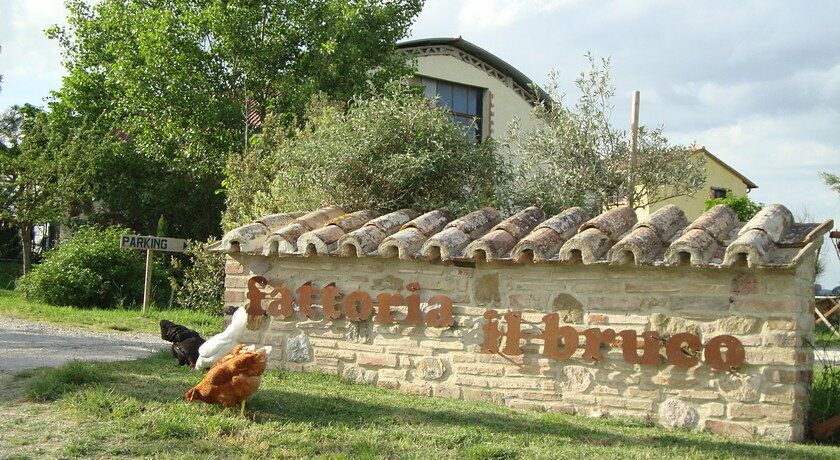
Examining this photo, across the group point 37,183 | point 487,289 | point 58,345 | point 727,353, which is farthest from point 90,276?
point 727,353

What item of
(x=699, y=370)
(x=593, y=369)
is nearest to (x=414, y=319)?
(x=593, y=369)

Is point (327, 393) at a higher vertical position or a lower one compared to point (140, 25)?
lower

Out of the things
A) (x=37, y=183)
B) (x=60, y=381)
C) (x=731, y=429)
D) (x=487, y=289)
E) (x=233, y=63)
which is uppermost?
(x=233, y=63)

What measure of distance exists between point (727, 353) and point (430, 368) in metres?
2.59

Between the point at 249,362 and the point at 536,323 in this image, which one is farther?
the point at 536,323

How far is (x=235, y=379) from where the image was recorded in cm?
607

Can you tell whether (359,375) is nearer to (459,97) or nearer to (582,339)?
(582,339)

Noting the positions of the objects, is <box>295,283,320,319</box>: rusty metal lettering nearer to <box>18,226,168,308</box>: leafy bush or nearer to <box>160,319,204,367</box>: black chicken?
<box>160,319,204,367</box>: black chicken

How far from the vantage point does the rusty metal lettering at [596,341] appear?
6875 millimetres

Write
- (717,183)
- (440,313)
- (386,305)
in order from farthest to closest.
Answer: (717,183), (386,305), (440,313)

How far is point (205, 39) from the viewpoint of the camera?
17.9m

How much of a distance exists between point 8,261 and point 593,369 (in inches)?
978

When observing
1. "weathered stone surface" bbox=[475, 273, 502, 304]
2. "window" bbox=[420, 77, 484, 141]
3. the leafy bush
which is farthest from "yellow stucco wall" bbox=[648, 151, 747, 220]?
"weathered stone surface" bbox=[475, 273, 502, 304]

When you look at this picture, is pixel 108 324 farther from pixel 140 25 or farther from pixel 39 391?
pixel 140 25
